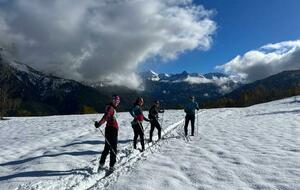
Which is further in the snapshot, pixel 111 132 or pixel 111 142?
pixel 111 132

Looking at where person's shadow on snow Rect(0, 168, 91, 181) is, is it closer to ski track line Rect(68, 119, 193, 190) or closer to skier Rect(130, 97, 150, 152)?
ski track line Rect(68, 119, 193, 190)

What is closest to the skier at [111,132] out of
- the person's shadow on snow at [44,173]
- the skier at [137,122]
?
the person's shadow on snow at [44,173]

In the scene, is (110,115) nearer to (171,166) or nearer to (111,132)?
(111,132)

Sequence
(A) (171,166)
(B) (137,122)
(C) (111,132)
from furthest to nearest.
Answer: (B) (137,122), (C) (111,132), (A) (171,166)

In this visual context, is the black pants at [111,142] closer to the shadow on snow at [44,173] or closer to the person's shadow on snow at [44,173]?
the person's shadow on snow at [44,173]

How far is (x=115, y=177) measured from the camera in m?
13.1

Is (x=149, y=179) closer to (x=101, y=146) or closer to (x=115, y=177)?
(x=115, y=177)

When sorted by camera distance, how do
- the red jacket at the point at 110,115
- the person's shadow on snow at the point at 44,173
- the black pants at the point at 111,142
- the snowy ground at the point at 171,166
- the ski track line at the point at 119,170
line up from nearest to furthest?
the snowy ground at the point at 171,166
the ski track line at the point at 119,170
the person's shadow on snow at the point at 44,173
the red jacket at the point at 110,115
the black pants at the point at 111,142

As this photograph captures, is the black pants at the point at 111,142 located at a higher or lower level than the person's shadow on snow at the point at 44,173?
higher

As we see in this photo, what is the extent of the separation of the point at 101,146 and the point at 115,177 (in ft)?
25.0

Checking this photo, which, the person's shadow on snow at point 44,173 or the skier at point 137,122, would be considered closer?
the person's shadow on snow at point 44,173

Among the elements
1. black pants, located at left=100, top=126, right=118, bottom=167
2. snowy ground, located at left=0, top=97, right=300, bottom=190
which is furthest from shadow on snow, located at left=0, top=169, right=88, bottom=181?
black pants, located at left=100, top=126, right=118, bottom=167

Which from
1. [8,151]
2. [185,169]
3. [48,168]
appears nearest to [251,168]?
[185,169]

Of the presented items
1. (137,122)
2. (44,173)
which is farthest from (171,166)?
(137,122)
